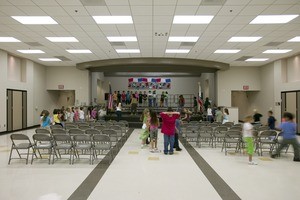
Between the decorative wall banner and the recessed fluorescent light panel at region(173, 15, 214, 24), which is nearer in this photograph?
the recessed fluorescent light panel at region(173, 15, 214, 24)

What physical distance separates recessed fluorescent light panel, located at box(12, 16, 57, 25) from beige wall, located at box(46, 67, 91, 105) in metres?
11.2

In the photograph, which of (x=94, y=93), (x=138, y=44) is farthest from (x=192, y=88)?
(x=138, y=44)

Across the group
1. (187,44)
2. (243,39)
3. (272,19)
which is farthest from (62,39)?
(272,19)

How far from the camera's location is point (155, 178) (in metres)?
6.06

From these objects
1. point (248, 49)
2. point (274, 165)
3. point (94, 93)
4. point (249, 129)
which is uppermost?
point (248, 49)

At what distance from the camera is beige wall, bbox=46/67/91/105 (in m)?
20.9

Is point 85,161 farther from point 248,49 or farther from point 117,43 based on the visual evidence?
point 248,49

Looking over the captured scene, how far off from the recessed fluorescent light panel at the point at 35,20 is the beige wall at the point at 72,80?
36.9ft

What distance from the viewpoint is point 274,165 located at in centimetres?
746

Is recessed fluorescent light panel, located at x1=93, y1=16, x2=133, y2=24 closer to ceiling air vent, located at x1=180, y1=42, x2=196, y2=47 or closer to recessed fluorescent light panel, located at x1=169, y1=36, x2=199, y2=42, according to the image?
recessed fluorescent light panel, located at x1=169, y1=36, x2=199, y2=42

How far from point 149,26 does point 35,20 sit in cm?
409

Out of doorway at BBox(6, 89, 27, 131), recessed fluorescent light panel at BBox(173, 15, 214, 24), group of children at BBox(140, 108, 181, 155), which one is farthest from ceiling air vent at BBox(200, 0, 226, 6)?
doorway at BBox(6, 89, 27, 131)

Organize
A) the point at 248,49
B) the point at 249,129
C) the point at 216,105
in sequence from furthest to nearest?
the point at 216,105
the point at 248,49
the point at 249,129

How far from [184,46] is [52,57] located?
28.3ft
